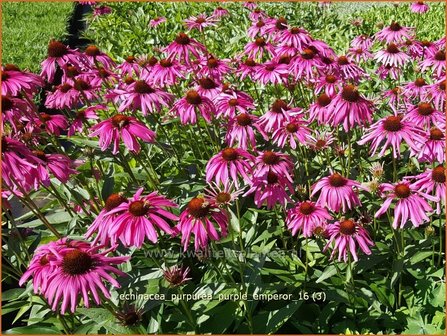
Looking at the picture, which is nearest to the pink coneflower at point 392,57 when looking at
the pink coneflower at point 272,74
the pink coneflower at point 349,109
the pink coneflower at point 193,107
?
the pink coneflower at point 272,74

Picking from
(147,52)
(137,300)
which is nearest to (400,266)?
(137,300)

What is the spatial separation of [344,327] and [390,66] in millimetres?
1617

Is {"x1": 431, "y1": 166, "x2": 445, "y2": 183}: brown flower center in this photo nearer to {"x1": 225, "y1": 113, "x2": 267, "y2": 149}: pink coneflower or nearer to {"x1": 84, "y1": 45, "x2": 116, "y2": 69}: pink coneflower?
{"x1": 225, "y1": 113, "x2": 267, "y2": 149}: pink coneflower

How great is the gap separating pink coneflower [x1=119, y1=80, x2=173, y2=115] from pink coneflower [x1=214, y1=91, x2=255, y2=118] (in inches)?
8.8

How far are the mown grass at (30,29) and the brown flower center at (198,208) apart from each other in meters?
3.65

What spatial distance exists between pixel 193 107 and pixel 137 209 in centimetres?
73

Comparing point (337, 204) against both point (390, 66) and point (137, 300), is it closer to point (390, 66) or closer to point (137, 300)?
point (137, 300)

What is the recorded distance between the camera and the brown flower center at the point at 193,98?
210 cm

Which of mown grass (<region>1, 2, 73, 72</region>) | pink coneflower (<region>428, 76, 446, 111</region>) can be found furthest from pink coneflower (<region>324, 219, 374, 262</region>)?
mown grass (<region>1, 2, 73, 72</region>)

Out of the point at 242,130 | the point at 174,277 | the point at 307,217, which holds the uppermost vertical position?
the point at 242,130

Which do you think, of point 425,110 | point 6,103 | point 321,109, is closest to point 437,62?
point 425,110

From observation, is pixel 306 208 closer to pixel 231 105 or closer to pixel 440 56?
pixel 231 105

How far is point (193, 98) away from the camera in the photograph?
2100 mm

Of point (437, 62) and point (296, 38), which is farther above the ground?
point (296, 38)
